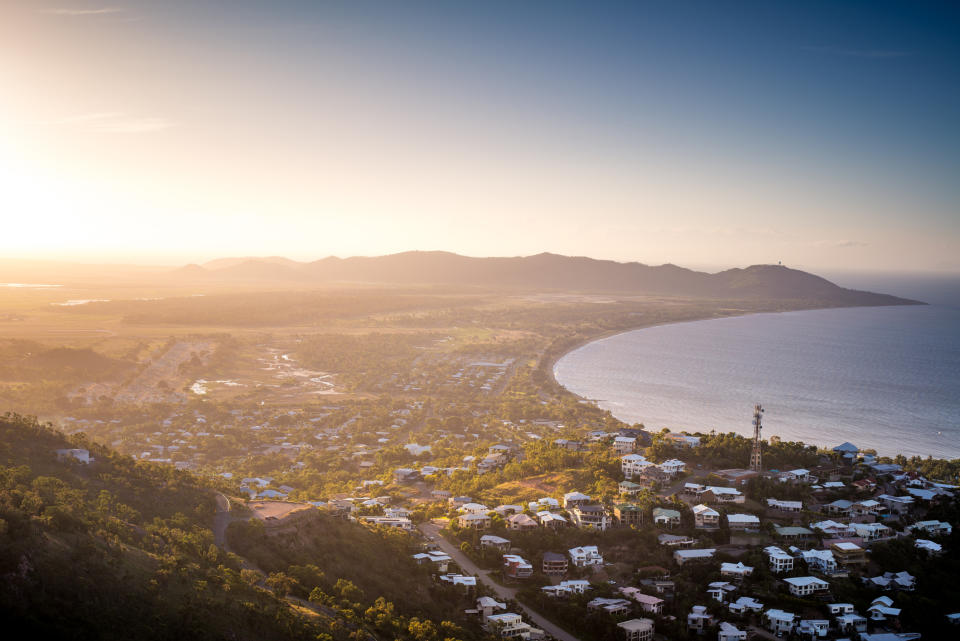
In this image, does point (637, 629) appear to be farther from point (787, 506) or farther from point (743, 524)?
point (787, 506)

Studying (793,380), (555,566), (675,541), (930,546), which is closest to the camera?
(555,566)

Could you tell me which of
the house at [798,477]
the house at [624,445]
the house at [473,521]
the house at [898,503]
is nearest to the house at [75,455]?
the house at [473,521]

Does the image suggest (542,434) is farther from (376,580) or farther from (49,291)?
(49,291)

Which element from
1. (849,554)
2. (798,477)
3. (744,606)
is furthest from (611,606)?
(798,477)

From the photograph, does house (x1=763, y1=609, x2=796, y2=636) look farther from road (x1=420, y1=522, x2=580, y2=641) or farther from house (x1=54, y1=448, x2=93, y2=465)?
house (x1=54, y1=448, x2=93, y2=465)

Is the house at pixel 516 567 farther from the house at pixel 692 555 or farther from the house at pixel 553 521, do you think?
the house at pixel 692 555

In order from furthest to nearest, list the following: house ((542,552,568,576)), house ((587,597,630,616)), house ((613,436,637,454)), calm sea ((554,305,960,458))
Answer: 1. calm sea ((554,305,960,458))
2. house ((613,436,637,454))
3. house ((542,552,568,576))
4. house ((587,597,630,616))

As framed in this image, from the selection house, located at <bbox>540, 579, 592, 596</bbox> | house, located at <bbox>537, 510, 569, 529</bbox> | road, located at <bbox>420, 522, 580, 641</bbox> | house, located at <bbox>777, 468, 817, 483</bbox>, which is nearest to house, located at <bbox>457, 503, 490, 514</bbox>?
road, located at <bbox>420, 522, 580, 641</bbox>
